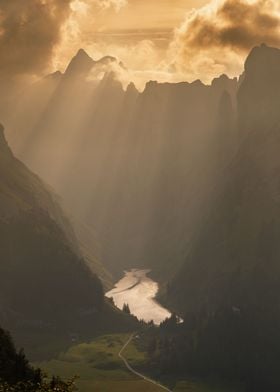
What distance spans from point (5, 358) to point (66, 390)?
7756cm

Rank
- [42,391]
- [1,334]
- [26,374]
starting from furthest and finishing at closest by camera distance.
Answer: [1,334] → [26,374] → [42,391]

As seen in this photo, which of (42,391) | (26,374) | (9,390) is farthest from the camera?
(26,374)

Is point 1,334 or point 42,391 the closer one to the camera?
point 42,391

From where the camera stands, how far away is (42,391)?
8112cm

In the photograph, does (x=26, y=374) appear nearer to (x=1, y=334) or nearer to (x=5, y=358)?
(x=5, y=358)

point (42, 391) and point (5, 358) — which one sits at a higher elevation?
point (5, 358)

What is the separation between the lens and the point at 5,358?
518 ft

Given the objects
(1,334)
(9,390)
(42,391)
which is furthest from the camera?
(1,334)

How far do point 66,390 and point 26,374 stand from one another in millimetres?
74897

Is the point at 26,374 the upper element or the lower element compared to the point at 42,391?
upper

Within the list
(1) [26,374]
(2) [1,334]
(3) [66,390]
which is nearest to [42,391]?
(3) [66,390]

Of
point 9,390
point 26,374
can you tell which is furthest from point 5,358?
point 9,390

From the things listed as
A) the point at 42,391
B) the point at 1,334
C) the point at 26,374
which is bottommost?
the point at 42,391

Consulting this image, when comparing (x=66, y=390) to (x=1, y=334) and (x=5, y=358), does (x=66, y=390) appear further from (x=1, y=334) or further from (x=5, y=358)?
(x=1, y=334)
